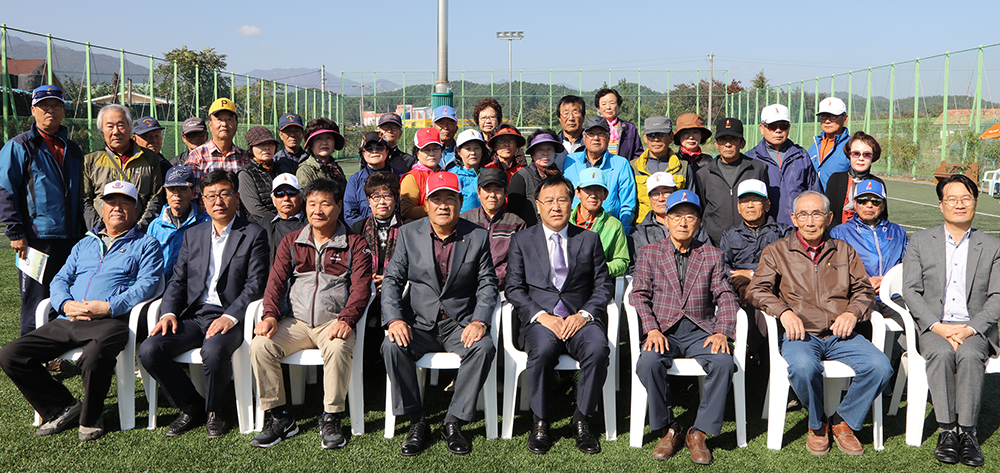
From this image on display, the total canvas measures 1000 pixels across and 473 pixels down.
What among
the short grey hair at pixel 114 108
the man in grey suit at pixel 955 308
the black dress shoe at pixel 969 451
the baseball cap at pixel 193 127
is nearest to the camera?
the black dress shoe at pixel 969 451

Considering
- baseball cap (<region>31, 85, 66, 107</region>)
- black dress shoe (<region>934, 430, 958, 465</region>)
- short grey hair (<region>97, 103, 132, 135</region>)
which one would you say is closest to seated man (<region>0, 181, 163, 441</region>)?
short grey hair (<region>97, 103, 132, 135</region>)

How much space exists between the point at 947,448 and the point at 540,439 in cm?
203

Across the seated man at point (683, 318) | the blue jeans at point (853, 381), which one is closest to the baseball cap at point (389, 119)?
the seated man at point (683, 318)

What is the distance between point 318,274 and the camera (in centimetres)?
381

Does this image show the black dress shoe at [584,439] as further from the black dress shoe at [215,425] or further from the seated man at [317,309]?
the black dress shoe at [215,425]

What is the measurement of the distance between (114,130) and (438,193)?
2.44m

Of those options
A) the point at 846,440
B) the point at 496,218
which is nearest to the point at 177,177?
the point at 496,218

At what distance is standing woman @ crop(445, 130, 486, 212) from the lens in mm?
4695

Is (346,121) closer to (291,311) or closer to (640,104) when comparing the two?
(640,104)

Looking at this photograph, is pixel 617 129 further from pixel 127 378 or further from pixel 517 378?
pixel 127 378

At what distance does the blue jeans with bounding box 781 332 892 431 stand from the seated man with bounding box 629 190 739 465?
34 cm

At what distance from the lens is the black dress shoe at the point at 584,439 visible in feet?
11.2

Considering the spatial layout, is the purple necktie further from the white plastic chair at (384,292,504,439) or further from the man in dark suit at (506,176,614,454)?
the white plastic chair at (384,292,504,439)

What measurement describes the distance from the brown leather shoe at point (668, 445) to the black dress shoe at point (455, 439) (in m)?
0.96
